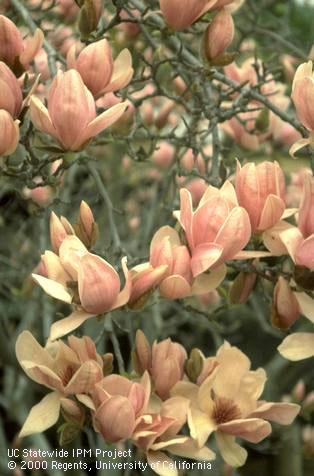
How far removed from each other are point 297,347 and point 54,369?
0.24 meters

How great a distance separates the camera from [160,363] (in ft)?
2.62

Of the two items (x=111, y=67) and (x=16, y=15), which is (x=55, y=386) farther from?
(x=16, y=15)

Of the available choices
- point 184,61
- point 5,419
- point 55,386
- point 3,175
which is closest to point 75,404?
point 55,386

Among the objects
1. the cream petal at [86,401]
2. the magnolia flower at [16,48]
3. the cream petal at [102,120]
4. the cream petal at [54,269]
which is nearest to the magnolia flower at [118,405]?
the cream petal at [86,401]

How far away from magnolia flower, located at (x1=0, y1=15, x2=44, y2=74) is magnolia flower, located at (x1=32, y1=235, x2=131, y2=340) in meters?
0.23

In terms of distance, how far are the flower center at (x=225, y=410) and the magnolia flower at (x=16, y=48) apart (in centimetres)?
42

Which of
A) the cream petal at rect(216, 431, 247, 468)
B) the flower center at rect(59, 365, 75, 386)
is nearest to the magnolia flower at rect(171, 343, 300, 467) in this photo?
the cream petal at rect(216, 431, 247, 468)

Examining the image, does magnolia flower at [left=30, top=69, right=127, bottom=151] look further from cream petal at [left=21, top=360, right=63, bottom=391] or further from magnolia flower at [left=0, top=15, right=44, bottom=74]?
cream petal at [left=21, top=360, right=63, bottom=391]

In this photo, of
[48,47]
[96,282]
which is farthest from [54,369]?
[48,47]

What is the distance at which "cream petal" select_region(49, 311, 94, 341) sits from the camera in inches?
28.8

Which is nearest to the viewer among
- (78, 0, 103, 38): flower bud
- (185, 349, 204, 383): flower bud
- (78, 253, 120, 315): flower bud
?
(78, 253, 120, 315): flower bud

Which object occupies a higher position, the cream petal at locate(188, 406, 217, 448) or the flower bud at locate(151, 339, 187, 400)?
the flower bud at locate(151, 339, 187, 400)

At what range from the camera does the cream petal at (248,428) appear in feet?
2.51

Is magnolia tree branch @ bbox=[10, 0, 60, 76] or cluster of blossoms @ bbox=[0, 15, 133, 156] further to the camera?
magnolia tree branch @ bbox=[10, 0, 60, 76]
